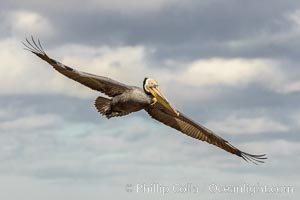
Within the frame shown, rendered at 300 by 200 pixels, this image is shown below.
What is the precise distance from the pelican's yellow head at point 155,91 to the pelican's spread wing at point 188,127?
1707mm

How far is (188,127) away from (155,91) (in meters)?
3.28

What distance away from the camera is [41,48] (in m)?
22.1

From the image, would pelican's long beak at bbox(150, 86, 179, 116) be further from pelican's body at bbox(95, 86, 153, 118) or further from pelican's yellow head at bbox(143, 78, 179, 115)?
pelican's body at bbox(95, 86, 153, 118)

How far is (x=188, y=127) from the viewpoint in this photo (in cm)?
2559

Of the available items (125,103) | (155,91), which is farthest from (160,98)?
(125,103)

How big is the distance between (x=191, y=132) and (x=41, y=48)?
6.45 m

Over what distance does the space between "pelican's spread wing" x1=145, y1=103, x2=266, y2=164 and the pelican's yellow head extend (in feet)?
5.60

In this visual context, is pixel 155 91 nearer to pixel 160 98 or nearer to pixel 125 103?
pixel 160 98

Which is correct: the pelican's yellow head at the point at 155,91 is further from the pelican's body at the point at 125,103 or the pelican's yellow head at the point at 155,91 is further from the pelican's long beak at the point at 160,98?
the pelican's body at the point at 125,103

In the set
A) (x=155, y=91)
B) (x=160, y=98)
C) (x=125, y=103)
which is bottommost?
(x=125, y=103)

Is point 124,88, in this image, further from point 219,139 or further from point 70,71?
point 219,139

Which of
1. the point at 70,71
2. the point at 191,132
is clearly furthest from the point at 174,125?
the point at 70,71

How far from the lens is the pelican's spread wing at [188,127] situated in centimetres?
2489

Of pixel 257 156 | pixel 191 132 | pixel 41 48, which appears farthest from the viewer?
pixel 191 132
